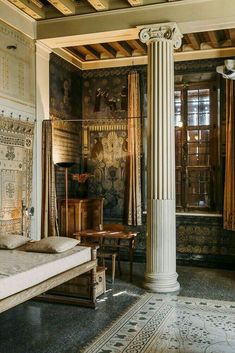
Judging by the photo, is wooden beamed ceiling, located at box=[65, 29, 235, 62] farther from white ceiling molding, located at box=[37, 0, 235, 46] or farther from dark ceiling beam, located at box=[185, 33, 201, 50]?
white ceiling molding, located at box=[37, 0, 235, 46]

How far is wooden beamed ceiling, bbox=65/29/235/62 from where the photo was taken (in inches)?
304

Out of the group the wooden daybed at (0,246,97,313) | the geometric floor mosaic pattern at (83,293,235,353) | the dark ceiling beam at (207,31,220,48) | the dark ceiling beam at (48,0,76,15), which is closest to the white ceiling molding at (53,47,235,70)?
the dark ceiling beam at (207,31,220,48)

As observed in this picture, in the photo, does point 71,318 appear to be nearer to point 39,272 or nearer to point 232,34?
point 39,272

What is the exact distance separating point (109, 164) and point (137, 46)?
240 cm

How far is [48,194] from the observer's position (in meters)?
7.07

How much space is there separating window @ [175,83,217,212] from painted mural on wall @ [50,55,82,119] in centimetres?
205

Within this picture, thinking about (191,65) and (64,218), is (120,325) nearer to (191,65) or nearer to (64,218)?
(64,218)

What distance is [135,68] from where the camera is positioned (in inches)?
346

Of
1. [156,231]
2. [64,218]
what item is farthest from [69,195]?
[156,231]

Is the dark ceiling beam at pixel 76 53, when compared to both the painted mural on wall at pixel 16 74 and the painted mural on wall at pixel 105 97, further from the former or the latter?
the painted mural on wall at pixel 16 74

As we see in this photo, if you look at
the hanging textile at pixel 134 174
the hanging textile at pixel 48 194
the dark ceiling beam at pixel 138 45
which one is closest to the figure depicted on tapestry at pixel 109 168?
the hanging textile at pixel 134 174

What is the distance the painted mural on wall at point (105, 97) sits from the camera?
8.89m

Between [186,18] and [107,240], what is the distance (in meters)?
4.58

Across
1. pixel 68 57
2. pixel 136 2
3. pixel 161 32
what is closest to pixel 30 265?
pixel 161 32
